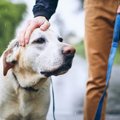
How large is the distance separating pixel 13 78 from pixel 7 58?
9.5 inches

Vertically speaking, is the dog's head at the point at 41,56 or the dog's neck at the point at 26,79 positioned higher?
the dog's head at the point at 41,56

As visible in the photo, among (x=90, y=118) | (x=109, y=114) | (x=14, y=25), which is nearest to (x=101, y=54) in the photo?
(x=90, y=118)

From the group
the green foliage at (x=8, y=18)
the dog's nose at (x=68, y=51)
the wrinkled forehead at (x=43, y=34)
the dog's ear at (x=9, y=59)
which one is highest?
the wrinkled forehead at (x=43, y=34)

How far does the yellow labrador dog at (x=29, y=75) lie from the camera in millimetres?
6215

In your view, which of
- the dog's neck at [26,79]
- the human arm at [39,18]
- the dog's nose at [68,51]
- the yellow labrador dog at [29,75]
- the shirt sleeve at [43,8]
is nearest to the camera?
the dog's nose at [68,51]

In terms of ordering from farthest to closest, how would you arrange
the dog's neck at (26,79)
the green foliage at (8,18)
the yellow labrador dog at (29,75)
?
1. the green foliage at (8,18)
2. the dog's neck at (26,79)
3. the yellow labrador dog at (29,75)

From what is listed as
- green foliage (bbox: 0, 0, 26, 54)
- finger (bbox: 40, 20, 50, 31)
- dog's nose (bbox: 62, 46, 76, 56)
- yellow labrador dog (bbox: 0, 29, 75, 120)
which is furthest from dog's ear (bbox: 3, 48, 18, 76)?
green foliage (bbox: 0, 0, 26, 54)

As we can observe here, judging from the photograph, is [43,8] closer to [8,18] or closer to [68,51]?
[68,51]

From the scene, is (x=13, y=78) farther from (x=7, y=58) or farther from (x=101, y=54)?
(x=101, y=54)

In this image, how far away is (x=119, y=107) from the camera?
10.9 metres

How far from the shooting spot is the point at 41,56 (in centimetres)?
623

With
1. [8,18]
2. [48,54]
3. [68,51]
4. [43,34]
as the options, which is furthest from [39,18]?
[8,18]

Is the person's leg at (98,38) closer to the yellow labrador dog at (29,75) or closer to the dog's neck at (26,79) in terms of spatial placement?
the yellow labrador dog at (29,75)

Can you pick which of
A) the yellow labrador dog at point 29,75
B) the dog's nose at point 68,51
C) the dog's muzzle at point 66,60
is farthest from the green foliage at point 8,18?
the dog's nose at point 68,51
